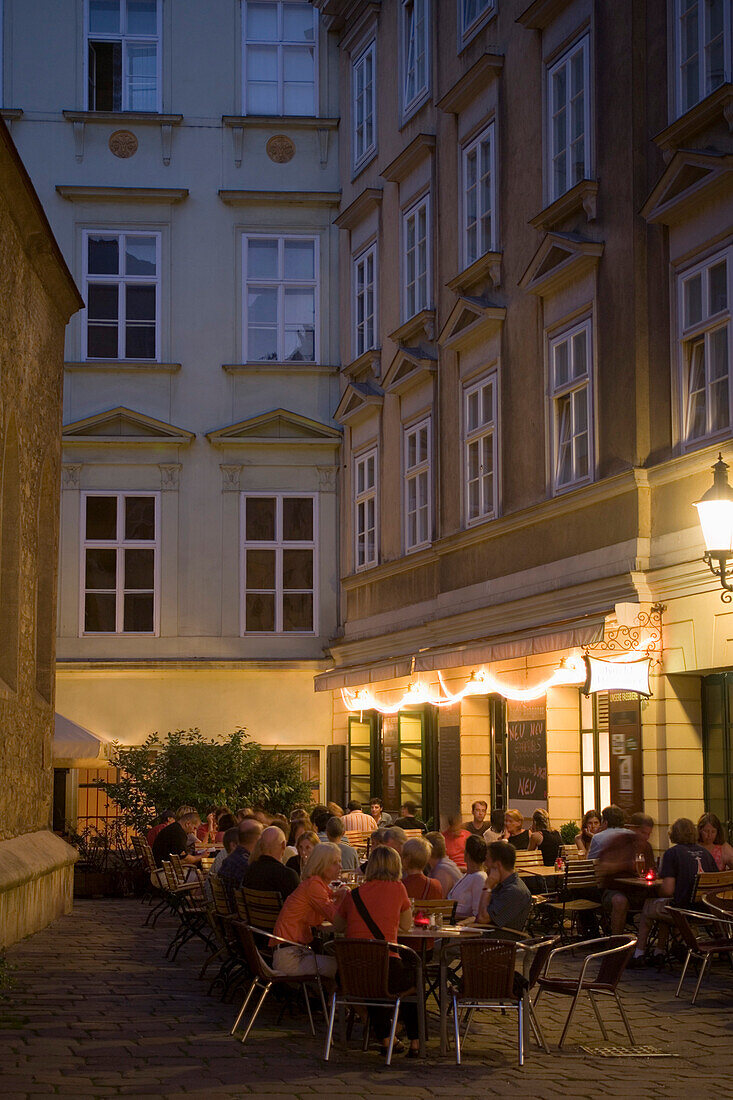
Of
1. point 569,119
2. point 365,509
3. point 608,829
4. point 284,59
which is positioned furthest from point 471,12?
point 608,829

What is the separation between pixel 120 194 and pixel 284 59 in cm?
399

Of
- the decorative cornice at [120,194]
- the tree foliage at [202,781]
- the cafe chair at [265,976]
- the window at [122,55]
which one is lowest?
the cafe chair at [265,976]

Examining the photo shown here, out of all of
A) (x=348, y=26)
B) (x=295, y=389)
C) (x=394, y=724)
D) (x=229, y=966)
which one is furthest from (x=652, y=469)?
(x=348, y=26)

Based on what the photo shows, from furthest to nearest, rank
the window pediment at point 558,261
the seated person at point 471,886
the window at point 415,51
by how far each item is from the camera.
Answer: the window at point 415,51
the window pediment at point 558,261
the seated person at point 471,886

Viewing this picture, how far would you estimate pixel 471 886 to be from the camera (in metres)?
11.8

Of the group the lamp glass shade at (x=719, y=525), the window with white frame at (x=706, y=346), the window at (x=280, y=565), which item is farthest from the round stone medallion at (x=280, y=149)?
the lamp glass shade at (x=719, y=525)

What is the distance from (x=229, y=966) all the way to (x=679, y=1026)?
3.60m

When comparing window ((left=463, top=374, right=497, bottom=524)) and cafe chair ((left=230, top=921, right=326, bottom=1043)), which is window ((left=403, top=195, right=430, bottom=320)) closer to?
window ((left=463, top=374, right=497, bottom=524))

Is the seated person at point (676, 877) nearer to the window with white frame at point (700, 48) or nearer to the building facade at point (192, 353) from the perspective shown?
the window with white frame at point (700, 48)

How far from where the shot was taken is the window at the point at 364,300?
85.8 ft

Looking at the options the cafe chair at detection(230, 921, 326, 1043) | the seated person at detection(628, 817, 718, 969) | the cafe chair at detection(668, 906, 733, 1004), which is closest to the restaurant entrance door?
the seated person at detection(628, 817, 718, 969)

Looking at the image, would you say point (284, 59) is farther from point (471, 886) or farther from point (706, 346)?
point (471, 886)

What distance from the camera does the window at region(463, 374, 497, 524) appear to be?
20.3m

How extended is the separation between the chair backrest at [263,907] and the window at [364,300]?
15.6 metres
